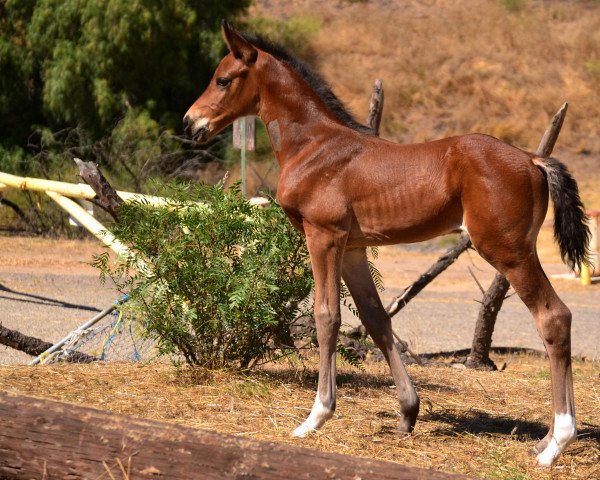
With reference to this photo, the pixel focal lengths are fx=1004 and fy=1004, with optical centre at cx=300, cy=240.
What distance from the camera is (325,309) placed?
5.59 meters

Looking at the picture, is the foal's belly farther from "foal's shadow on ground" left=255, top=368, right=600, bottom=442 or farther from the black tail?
"foal's shadow on ground" left=255, top=368, right=600, bottom=442

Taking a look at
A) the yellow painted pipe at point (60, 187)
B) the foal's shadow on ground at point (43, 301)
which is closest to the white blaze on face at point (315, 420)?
the yellow painted pipe at point (60, 187)

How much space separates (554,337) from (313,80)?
2.19 metres

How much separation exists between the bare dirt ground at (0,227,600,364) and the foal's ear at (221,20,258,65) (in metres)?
3.03

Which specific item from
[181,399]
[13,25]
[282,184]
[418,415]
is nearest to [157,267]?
[181,399]

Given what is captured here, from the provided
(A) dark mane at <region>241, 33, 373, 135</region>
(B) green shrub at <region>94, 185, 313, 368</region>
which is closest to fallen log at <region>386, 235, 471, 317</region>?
(B) green shrub at <region>94, 185, 313, 368</region>

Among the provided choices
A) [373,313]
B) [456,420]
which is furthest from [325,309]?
[456,420]

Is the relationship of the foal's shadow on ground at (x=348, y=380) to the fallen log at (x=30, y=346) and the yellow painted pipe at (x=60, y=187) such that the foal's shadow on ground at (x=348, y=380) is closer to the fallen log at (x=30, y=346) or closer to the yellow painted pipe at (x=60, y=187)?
the fallen log at (x=30, y=346)

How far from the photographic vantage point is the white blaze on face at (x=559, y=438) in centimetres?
504

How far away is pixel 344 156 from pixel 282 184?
0.39 m

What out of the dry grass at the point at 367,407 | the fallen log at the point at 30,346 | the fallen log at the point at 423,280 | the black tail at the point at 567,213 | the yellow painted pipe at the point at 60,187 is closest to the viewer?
the black tail at the point at 567,213

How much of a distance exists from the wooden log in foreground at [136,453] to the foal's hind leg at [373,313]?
2153 mm

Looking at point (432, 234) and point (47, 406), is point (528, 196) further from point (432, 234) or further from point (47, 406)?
point (47, 406)

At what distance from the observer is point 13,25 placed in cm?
2367
